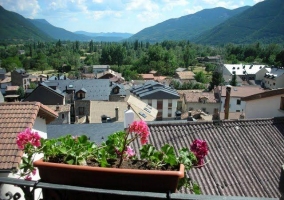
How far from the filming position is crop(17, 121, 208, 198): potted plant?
1954 mm

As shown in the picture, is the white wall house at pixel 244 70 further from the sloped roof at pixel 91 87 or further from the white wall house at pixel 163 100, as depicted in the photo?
the sloped roof at pixel 91 87

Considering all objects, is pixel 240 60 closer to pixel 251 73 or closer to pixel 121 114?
pixel 251 73

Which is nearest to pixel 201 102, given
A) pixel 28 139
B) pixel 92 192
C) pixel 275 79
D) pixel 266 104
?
pixel 275 79

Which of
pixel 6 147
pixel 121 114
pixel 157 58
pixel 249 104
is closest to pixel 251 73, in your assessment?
pixel 157 58

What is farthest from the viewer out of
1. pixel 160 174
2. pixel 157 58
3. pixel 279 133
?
pixel 157 58

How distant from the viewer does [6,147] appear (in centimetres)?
610

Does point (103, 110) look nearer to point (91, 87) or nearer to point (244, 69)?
point (91, 87)

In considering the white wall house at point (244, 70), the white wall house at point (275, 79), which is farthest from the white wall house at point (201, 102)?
the white wall house at point (244, 70)

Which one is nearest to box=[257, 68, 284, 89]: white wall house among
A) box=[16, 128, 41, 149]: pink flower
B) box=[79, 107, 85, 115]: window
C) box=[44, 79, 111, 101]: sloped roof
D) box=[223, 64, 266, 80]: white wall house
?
box=[223, 64, 266, 80]: white wall house

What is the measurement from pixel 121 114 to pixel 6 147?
20.0 metres

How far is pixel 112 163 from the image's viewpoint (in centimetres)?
232

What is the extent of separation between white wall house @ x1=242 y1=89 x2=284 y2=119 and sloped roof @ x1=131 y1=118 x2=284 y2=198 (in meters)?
1.33

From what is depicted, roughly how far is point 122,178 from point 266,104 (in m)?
10.1

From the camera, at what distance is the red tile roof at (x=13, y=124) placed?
584 centimetres
